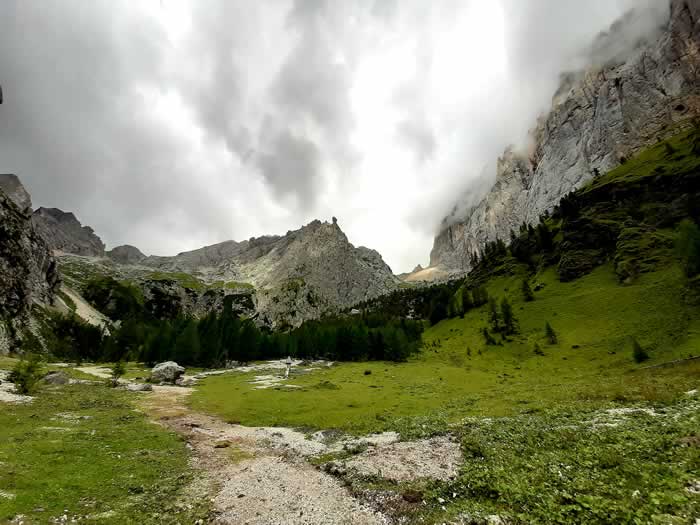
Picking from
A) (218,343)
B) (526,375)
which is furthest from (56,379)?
(526,375)

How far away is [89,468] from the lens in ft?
69.2

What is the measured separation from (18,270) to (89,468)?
580 feet

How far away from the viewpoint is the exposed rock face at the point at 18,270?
129325 mm

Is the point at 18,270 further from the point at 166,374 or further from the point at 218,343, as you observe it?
the point at 166,374

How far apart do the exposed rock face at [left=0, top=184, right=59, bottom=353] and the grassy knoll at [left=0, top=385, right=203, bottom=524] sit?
4711 inches

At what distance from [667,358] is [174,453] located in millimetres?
76081

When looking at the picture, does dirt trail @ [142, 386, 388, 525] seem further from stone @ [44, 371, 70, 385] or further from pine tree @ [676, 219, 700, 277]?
pine tree @ [676, 219, 700, 277]

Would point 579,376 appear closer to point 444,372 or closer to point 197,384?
point 444,372

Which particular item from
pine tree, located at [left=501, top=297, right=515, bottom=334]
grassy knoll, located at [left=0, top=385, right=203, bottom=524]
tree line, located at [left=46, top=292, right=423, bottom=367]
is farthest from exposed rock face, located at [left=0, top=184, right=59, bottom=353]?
pine tree, located at [left=501, top=297, right=515, bottom=334]

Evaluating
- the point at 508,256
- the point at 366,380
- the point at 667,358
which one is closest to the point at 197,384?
the point at 366,380

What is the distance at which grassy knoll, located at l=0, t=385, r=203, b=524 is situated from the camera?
16089 millimetres

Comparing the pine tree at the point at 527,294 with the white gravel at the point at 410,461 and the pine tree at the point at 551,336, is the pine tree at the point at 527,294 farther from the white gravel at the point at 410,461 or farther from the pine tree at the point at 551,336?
the white gravel at the point at 410,461

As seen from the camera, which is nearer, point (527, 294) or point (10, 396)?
point (10, 396)

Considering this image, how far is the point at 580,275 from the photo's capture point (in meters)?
133
